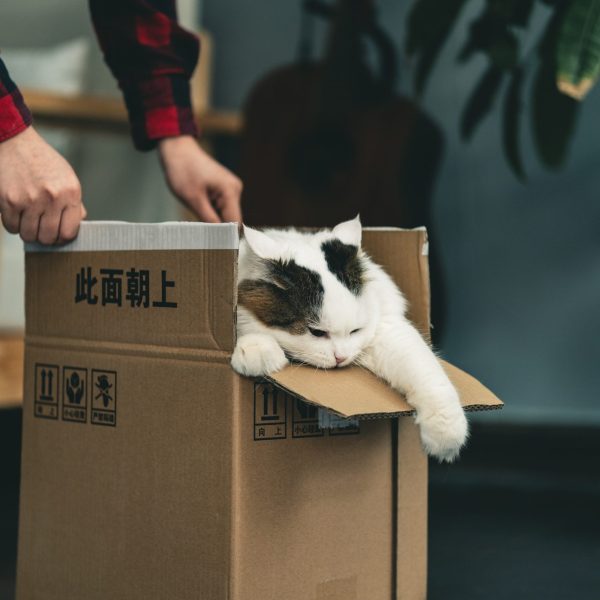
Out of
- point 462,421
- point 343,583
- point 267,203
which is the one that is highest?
point 267,203

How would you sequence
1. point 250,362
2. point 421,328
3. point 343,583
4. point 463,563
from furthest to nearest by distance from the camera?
point 463,563 → point 421,328 → point 343,583 → point 250,362

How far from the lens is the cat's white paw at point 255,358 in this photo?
3.26 feet

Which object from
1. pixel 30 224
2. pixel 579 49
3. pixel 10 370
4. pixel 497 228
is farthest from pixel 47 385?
pixel 497 228

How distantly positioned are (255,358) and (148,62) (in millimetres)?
694

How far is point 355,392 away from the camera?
3.38 ft

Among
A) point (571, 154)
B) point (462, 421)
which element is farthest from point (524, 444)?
point (462, 421)

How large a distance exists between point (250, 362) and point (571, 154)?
74.5 inches

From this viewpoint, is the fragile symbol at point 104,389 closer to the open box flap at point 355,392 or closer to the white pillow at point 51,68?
the open box flap at point 355,392

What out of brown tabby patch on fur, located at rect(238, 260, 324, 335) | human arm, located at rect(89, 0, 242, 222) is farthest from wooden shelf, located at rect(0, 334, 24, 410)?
brown tabby patch on fur, located at rect(238, 260, 324, 335)

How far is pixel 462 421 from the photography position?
105cm

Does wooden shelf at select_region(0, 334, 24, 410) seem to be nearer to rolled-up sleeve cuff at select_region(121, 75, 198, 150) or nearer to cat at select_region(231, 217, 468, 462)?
rolled-up sleeve cuff at select_region(121, 75, 198, 150)

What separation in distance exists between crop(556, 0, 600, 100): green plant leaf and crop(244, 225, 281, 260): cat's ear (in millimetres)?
764

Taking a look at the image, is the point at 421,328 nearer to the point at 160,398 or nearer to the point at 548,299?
the point at 160,398

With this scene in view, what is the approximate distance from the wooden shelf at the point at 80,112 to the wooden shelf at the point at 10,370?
624 mm
